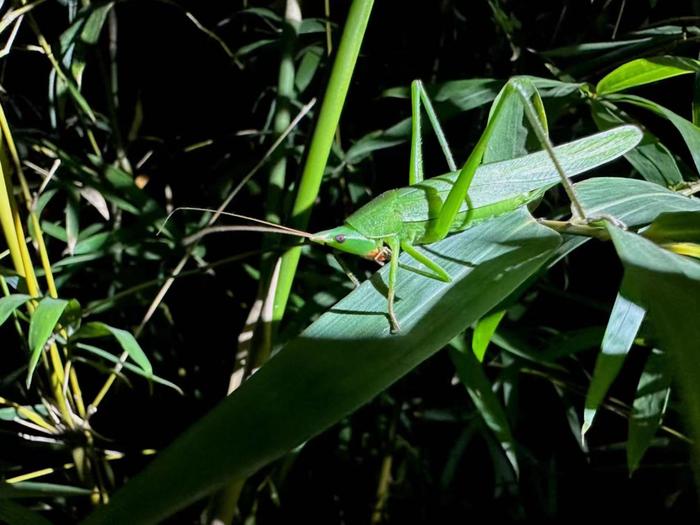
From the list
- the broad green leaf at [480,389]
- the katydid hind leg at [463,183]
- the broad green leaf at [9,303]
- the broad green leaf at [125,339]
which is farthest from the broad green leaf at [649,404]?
the broad green leaf at [9,303]

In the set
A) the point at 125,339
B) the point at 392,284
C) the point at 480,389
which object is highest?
the point at 392,284

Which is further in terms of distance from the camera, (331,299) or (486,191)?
(331,299)

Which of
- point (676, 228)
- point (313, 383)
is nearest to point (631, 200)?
point (676, 228)

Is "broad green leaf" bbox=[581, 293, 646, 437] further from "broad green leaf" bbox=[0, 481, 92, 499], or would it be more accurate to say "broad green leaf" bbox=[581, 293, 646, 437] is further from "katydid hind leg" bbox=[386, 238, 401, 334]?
"broad green leaf" bbox=[0, 481, 92, 499]

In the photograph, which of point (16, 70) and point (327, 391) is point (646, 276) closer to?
point (327, 391)

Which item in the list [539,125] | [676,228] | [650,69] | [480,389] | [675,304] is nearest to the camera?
[675,304]

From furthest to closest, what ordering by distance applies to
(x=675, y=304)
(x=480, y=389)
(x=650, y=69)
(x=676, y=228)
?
(x=480, y=389) < (x=650, y=69) < (x=676, y=228) < (x=675, y=304)

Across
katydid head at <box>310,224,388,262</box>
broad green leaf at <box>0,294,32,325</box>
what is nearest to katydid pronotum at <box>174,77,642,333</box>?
katydid head at <box>310,224,388,262</box>

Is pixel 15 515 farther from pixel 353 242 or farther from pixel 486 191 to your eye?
pixel 486 191
